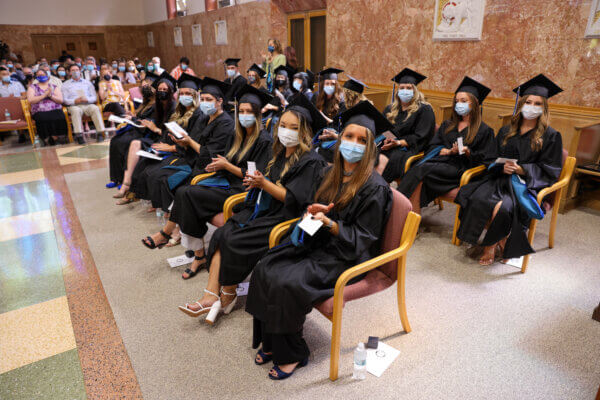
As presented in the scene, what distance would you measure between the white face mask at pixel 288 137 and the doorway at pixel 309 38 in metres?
7.58

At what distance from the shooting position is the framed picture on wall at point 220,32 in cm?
1296

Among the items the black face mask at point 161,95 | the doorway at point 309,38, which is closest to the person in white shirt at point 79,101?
the black face mask at point 161,95

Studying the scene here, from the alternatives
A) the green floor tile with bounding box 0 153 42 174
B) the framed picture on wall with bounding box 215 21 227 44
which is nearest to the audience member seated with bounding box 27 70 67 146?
the green floor tile with bounding box 0 153 42 174

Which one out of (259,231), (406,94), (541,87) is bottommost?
(259,231)

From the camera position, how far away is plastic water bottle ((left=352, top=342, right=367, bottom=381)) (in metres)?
2.33

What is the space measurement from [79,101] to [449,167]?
8093 mm

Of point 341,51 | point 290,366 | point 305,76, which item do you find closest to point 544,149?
point 290,366

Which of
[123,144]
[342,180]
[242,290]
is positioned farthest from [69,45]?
[342,180]

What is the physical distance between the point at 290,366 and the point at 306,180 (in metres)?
1.22

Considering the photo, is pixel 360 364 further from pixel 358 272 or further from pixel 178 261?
pixel 178 261

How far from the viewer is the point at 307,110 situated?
2.84 meters

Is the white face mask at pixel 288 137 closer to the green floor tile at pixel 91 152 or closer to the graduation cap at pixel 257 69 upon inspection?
the graduation cap at pixel 257 69

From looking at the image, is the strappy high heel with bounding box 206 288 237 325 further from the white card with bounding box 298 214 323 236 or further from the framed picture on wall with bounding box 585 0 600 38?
the framed picture on wall with bounding box 585 0 600 38

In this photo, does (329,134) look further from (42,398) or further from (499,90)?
(42,398)
